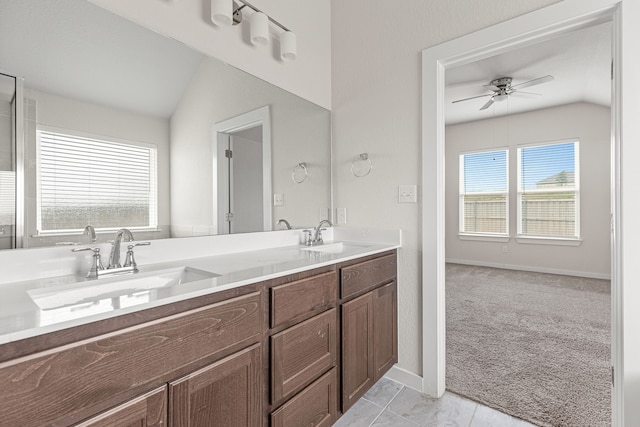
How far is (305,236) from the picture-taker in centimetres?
218

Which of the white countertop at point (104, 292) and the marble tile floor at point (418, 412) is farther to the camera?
the marble tile floor at point (418, 412)

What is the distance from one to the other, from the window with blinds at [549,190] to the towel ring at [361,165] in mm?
4452

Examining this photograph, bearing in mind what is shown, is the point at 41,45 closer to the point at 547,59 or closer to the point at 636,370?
the point at 636,370

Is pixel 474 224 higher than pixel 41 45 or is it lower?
lower

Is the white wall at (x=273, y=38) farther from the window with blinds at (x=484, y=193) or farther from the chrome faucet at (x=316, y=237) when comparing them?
the window with blinds at (x=484, y=193)

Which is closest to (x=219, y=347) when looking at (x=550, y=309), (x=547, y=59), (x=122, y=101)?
(x=122, y=101)

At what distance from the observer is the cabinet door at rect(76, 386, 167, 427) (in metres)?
0.74

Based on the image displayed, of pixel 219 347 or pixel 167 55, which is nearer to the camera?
pixel 219 347

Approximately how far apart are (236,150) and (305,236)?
2.51 feet

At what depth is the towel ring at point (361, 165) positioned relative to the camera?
2.18 meters

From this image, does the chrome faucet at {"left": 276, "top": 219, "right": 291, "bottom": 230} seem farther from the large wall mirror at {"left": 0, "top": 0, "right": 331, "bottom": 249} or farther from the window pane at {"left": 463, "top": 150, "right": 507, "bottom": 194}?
the window pane at {"left": 463, "top": 150, "right": 507, "bottom": 194}

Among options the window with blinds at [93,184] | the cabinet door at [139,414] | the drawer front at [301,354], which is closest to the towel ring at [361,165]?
the drawer front at [301,354]

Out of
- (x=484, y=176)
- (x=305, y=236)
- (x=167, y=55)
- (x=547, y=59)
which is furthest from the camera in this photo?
(x=484, y=176)

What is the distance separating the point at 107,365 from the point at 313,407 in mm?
921
